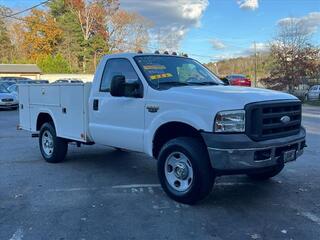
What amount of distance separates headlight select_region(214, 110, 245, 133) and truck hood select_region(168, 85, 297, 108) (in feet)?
0.35

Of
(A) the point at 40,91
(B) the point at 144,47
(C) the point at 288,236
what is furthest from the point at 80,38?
(C) the point at 288,236

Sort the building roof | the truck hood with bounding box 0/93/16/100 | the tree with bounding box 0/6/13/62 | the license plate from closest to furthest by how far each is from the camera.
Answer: the license plate
the truck hood with bounding box 0/93/16/100
the building roof
the tree with bounding box 0/6/13/62

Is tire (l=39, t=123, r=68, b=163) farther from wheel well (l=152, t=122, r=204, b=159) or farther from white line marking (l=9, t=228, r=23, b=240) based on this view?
white line marking (l=9, t=228, r=23, b=240)

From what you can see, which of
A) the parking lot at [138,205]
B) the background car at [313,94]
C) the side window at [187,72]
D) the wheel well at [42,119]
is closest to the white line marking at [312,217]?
the parking lot at [138,205]

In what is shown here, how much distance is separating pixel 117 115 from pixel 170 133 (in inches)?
39.5

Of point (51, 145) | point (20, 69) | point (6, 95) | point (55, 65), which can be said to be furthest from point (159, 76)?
point (55, 65)

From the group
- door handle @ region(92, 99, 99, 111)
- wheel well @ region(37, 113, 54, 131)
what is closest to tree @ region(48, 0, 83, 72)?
wheel well @ region(37, 113, 54, 131)

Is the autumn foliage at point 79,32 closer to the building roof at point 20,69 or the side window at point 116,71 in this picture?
the building roof at point 20,69

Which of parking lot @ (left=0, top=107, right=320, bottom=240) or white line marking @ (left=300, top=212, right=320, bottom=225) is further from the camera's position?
white line marking @ (left=300, top=212, right=320, bottom=225)

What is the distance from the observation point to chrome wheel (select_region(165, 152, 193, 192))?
18.6 feet

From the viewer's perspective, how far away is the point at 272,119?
549 cm

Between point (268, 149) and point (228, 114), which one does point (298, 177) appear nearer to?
point (268, 149)

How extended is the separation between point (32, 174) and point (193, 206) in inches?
131

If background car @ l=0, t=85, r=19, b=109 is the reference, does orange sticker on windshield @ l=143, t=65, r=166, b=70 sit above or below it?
above
